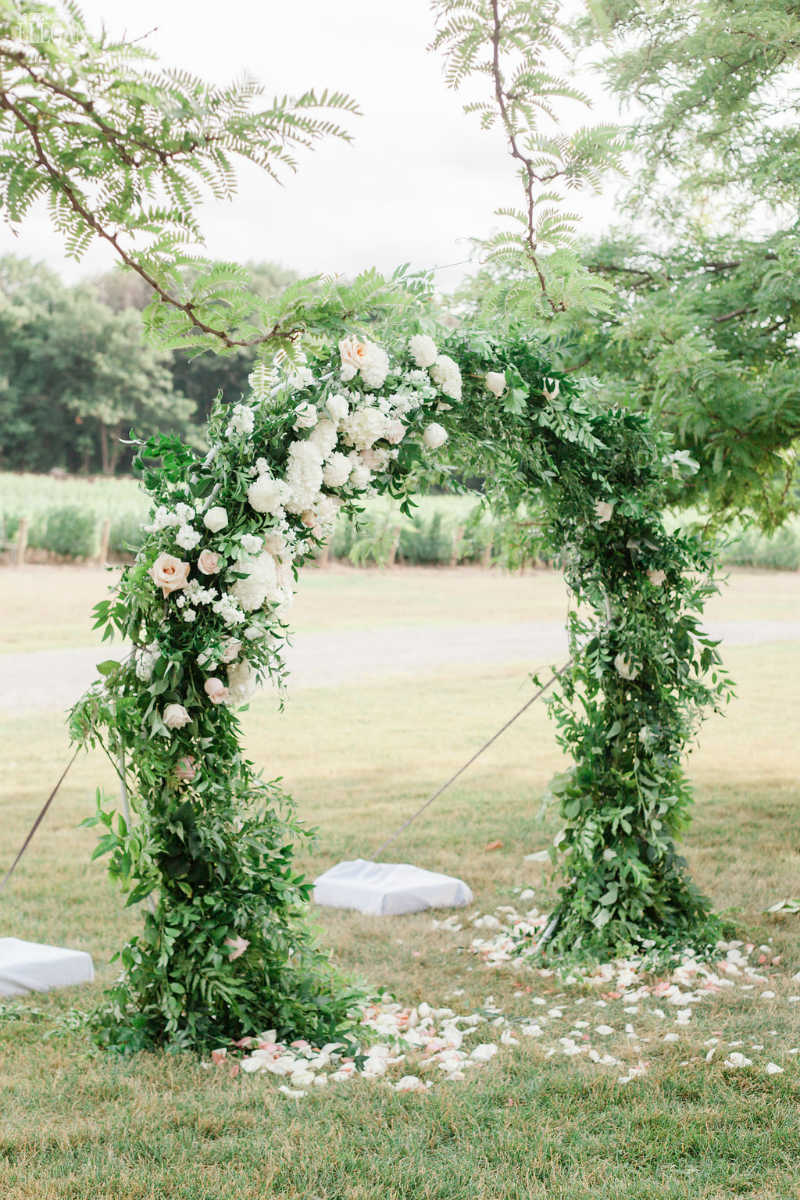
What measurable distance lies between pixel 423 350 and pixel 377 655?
38.8ft

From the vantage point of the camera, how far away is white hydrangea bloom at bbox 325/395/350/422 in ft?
11.2

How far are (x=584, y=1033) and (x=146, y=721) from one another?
1.82 m

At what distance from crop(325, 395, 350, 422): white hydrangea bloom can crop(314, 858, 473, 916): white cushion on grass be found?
2.77 m

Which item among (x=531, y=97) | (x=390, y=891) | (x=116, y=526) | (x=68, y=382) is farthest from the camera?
(x=68, y=382)

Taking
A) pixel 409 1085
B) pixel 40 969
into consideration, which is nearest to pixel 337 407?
pixel 409 1085

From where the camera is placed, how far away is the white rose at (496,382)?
12.6 ft

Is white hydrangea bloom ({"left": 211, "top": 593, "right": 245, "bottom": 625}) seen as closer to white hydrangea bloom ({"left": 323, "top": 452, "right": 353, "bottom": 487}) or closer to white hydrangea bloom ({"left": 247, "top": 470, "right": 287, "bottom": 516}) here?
white hydrangea bloom ({"left": 247, "top": 470, "right": 287, "bottom": 516})

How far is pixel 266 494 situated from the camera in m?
3.35

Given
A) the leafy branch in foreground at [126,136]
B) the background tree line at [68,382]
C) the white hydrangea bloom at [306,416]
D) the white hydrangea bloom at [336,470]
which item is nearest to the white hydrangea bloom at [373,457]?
the white hydrangea bloom at [336,470]

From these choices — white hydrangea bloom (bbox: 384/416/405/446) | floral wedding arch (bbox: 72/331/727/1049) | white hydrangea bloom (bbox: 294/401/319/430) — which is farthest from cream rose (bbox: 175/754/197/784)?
white hydrangea bloom (bbox: 384/416/405/446)

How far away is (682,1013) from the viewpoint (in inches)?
150

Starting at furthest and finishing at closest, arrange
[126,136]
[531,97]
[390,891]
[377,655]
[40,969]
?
1. [377,655]
2. [390,891]
3. [40,969]
4. [531,97]
5. [126,136]

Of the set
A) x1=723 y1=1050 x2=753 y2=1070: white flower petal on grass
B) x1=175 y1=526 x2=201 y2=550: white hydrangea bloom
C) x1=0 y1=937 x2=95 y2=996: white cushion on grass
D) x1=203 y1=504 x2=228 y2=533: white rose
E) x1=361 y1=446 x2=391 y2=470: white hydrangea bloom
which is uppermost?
x1=361 y1=446 x2=391 y2=470: white hydrangea bloom

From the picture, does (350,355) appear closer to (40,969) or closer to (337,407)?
(337,407)
